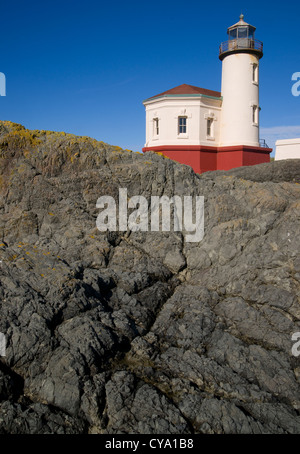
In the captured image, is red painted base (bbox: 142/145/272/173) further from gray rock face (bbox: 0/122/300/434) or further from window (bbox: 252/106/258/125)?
gray rock face (bbox: 0/122/300/434)

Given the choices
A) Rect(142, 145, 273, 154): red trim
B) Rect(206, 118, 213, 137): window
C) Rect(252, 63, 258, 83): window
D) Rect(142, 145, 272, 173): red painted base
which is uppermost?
Rect(252, 63, 258, 83): window

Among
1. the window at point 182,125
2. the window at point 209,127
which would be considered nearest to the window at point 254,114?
the window at point 209,127

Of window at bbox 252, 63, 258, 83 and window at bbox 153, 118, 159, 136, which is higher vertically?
window at bbox 252, 63, 258, 83

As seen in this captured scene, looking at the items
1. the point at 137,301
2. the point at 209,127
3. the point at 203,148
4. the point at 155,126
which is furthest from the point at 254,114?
the point at 137,301

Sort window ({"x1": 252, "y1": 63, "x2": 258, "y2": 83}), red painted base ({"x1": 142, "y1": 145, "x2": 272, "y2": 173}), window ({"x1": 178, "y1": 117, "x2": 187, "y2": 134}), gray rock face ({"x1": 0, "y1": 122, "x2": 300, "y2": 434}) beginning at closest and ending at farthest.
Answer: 1. gray rock face ({"x1": 0, "y1": 122, "x2": 300, "y2": 434})
2. red painted base ({"x1": 142, "y1": 145, "x2": 272, "y2": 173})
3. window ({"x1": 178, "y1": 117, "x2": 187, "y2": 134})
4. window ({"x1": 252, "y1": 63, "x2": 258, "y2": 83})

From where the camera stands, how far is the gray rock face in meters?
4.66

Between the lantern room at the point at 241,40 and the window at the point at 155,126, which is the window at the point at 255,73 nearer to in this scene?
the lantern room at the point at 241,40

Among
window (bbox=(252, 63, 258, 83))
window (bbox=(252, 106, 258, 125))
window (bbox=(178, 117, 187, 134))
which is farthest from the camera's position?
window (bbox=(252, 106, 258, 125))

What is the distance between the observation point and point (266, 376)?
5312 mm

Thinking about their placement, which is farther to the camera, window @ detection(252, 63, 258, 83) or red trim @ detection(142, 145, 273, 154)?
window @ detection(252, 63, 258, 83)

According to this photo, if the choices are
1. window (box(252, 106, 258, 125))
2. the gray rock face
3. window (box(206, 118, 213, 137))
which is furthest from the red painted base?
the gray rock face

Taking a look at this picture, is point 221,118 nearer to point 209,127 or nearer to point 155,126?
point 209,127

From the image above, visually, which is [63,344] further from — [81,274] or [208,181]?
[208,181]

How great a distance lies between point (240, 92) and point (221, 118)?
213 cm
